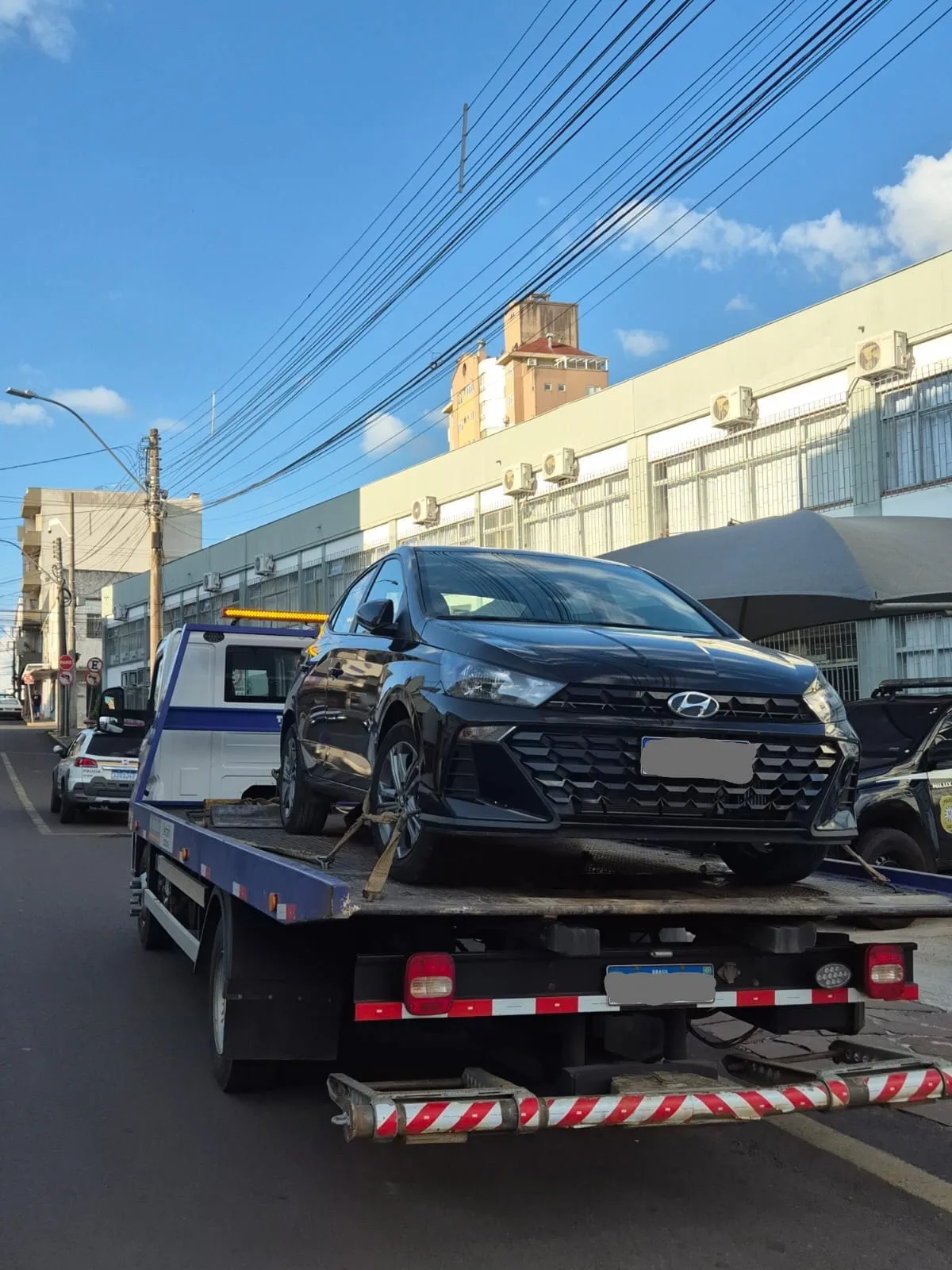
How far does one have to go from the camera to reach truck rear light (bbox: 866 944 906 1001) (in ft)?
14.7

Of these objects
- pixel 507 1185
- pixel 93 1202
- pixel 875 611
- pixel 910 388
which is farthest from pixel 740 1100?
pixel 910 388

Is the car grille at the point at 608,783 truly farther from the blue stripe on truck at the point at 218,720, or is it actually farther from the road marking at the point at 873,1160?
the blue stripe on truck at the point at 218,720

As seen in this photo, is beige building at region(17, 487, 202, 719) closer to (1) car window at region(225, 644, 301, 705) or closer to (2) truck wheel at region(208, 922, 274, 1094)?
(1) car window at region(225, 644, 301, 705)

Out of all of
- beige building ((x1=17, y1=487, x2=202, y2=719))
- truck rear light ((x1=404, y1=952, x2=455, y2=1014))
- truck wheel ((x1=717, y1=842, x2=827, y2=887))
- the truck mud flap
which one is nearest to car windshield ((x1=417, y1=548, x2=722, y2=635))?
truck wheel ((x1=717, y1=842, x2=827, y2=887))

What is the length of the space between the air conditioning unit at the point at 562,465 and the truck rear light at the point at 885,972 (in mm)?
21056

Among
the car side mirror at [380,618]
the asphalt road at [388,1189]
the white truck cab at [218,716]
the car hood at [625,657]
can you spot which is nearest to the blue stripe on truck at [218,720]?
the white truck cab at [218,716]

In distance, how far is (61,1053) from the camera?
6102 mm

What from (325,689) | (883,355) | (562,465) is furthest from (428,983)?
(562,465)

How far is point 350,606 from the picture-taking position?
677 centimetres

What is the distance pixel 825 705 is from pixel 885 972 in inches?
36.8

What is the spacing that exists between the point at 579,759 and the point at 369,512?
30.2 m

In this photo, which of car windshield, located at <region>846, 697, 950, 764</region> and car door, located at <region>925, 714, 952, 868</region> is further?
car windshield, located at <region>846, 697, 950, 764</region>

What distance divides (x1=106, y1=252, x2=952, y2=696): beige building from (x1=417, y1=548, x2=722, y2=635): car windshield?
32.8 ft

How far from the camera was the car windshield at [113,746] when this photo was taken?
18922 mm
